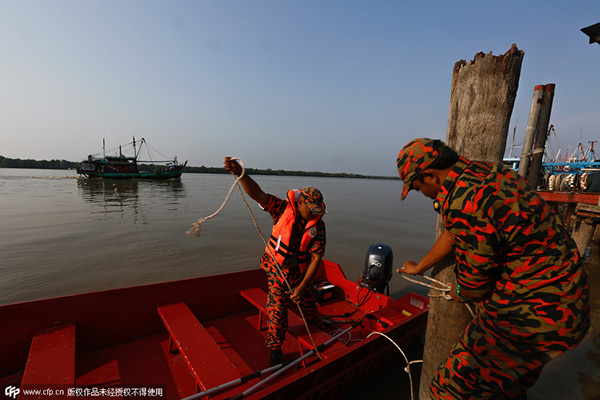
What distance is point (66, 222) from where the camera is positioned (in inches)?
551

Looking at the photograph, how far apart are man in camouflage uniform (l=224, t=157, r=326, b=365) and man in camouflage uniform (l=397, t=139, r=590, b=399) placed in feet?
5.15

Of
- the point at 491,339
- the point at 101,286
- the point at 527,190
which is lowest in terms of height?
the point at 101,286

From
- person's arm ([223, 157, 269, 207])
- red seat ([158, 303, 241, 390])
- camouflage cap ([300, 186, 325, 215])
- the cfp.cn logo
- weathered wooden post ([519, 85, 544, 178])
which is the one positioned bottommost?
the cfp.cn logo

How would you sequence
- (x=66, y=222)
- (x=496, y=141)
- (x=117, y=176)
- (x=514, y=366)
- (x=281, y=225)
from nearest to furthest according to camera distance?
(x=514, y=366) → (x=496, y=141) → (x=281, y=225) → (x=66, y=222) → (x=117, y=176)

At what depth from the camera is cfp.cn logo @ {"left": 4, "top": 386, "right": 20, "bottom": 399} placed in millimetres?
2795

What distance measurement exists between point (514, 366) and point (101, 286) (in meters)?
8.88

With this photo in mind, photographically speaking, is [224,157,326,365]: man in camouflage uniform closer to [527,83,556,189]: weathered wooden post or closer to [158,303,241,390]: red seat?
[158,303,241,390]: red seat

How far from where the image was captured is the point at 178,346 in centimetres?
307

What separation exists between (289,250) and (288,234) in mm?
209

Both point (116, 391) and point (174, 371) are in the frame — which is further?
point (174, 371)

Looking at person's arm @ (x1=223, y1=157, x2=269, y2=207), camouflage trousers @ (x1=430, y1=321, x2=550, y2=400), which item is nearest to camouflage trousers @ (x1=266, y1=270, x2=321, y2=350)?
person's arm @ (x1=223, y1=157, x2=269, y2=207)

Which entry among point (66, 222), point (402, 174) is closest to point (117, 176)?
point (66, 222)

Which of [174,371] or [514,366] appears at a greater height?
[514,366]

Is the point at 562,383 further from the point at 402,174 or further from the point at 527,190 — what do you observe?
the point at 402,174
